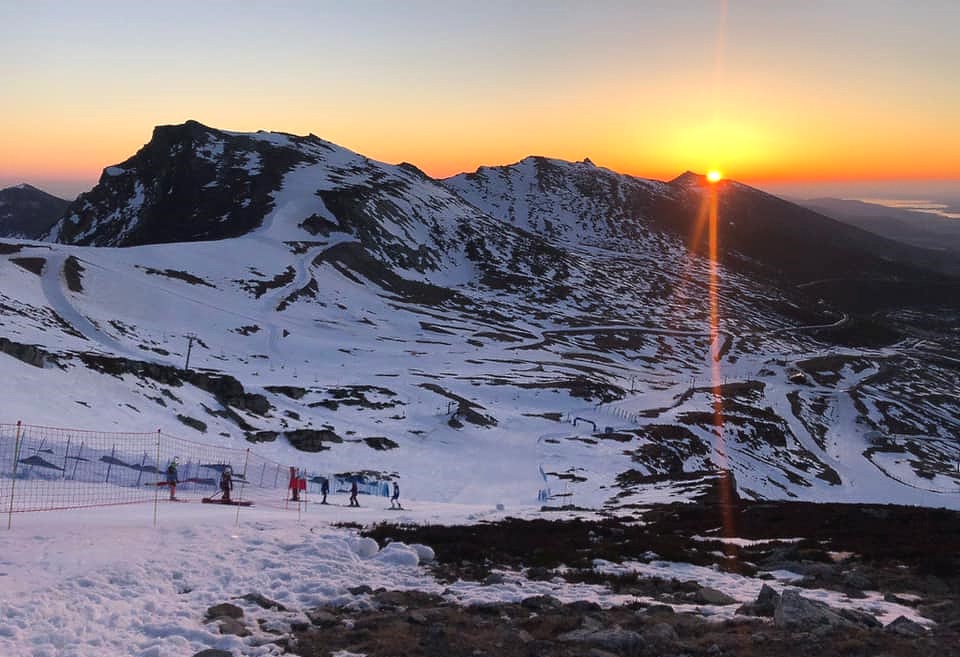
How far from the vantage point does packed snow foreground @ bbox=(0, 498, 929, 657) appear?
1223 cm

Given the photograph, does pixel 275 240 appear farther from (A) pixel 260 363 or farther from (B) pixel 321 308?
(A) pixel 260 363

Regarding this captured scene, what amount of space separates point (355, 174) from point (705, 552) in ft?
598

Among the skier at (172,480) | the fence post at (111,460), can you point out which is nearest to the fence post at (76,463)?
the fence post at (111,460)

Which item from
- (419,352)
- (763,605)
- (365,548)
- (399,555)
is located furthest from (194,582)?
(419,352)

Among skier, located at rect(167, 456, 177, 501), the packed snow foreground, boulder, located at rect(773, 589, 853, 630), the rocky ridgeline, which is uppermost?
boulder, located at rect(773, 589, 853, 630)

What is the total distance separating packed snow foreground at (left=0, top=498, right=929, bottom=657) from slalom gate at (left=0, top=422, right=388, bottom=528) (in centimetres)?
436

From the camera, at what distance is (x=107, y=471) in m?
30.1

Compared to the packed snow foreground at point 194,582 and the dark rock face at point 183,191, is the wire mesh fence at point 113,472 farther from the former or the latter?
the dark rock face at point 183,191

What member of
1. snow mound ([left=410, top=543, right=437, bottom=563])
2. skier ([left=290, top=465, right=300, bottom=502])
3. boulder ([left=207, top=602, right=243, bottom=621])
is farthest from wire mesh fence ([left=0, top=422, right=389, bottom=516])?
snow mound ([left=410, top=543, right=437, bottom=563])

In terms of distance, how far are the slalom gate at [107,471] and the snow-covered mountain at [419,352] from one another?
2.72 meters

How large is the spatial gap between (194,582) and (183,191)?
168825mm

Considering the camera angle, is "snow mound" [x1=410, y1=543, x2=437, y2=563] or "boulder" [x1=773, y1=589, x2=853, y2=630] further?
"snow mound" [x1=410, y1=543, x2=437, y2=563]

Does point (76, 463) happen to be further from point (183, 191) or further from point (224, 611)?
point (183, 191)

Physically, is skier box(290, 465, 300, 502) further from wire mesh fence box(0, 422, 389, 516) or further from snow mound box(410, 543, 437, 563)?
snow mound box(410, 543, 437, 563)
